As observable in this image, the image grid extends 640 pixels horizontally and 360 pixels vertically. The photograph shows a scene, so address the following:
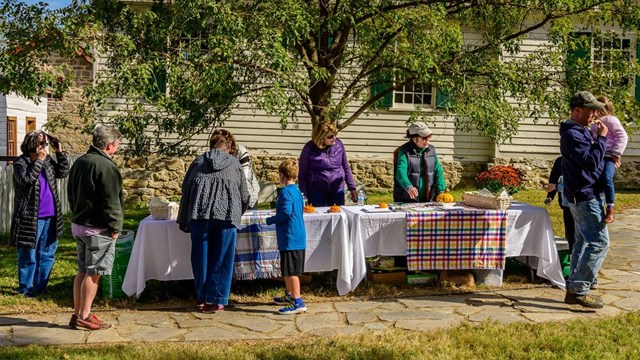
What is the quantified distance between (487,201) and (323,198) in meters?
2.01

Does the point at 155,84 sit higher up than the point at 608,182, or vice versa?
the point at 155,84

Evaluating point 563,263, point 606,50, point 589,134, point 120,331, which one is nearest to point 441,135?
point 606,50

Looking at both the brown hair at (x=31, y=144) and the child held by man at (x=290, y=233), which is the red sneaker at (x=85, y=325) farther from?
the brown hair at (x=31, y=144)

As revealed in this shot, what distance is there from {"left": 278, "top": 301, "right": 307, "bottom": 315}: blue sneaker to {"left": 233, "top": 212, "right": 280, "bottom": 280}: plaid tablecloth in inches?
24.7

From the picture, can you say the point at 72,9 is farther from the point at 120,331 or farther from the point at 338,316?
the point at 338,316

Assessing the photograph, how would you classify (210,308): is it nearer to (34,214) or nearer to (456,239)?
(34,214)

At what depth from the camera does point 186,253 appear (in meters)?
7.03

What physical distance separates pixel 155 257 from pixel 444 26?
4875 millimetres

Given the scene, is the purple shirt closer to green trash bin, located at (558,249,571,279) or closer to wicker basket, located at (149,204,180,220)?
wicker basket, located at (149,204,180,220)

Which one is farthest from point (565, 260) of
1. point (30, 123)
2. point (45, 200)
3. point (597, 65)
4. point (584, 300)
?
point (30, 123)

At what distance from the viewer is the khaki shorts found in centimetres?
594

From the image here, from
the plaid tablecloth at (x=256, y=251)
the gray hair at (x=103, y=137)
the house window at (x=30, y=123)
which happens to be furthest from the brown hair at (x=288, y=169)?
the house window at (x=30, y=123)

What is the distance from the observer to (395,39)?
971 cm

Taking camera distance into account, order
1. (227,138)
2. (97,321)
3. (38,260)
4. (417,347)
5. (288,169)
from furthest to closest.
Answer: (38,260) → (227,138) → (288,169) → (97,321) → (417,347)
